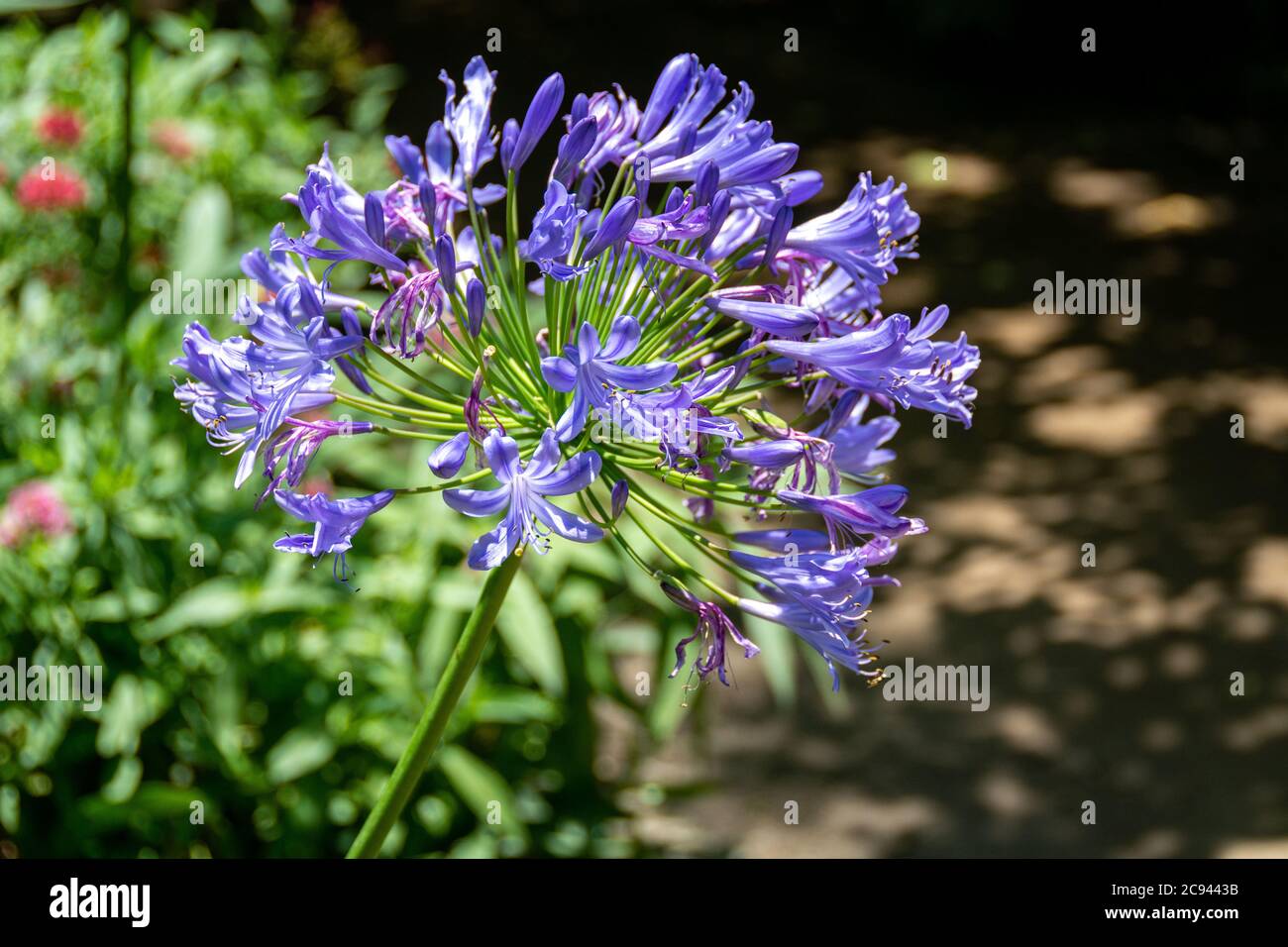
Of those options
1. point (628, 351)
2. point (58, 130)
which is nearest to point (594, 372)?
point (628, 351)

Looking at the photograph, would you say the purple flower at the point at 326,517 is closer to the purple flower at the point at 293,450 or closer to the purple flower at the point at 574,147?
the purple flower at the point at 293,450

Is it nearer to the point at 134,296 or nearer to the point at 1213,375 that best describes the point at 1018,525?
the point at 1213,375

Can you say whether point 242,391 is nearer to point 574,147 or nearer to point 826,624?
point 574,147

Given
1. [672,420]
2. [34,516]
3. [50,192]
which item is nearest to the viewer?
[672,420]

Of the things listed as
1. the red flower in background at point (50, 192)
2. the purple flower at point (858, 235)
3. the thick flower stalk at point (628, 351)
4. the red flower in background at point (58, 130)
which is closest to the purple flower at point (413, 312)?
the thick flower stalk at point (628, 351)

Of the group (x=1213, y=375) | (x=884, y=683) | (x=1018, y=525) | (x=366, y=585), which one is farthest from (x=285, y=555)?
(x=1213, y=375)

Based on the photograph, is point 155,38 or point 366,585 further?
point 155,38
